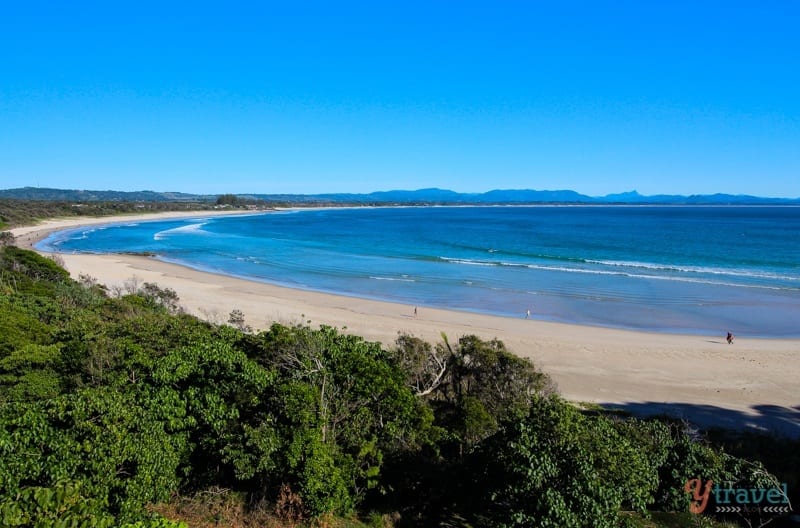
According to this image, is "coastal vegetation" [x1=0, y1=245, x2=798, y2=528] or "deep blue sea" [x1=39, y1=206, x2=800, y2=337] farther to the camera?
"deep blue sea" [x1=39, y1=206, x2=800, y2=337]

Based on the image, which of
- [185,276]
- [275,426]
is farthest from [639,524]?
[185,276]

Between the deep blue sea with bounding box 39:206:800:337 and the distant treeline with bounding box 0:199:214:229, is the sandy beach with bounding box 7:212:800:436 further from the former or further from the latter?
the distant treeline with bounding box 0:199:214:229

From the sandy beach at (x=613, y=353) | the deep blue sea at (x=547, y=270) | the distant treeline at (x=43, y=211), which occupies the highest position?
the distant treeline at (x=43, y=211)

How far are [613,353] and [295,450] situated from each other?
20.0m

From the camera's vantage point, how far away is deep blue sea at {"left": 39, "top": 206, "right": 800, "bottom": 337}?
108 ft

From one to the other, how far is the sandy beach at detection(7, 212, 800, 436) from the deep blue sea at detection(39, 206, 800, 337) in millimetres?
2917

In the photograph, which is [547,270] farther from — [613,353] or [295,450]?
[295,450]

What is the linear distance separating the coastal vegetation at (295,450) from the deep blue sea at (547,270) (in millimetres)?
21389

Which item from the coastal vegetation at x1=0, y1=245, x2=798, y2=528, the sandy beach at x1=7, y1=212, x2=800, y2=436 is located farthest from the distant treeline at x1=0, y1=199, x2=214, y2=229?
the coastal vegetation at x1=0, y1=245, x2=798, y2=528

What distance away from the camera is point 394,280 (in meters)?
44.2

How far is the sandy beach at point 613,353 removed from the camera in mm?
18391

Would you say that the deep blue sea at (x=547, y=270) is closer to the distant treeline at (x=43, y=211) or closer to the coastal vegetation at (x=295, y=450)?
the distant treeline at (x=43, y=211)

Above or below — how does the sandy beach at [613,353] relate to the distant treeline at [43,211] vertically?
below

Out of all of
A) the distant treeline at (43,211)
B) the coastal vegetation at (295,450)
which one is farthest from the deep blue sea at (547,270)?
the coastal vegetation at (295,450)
